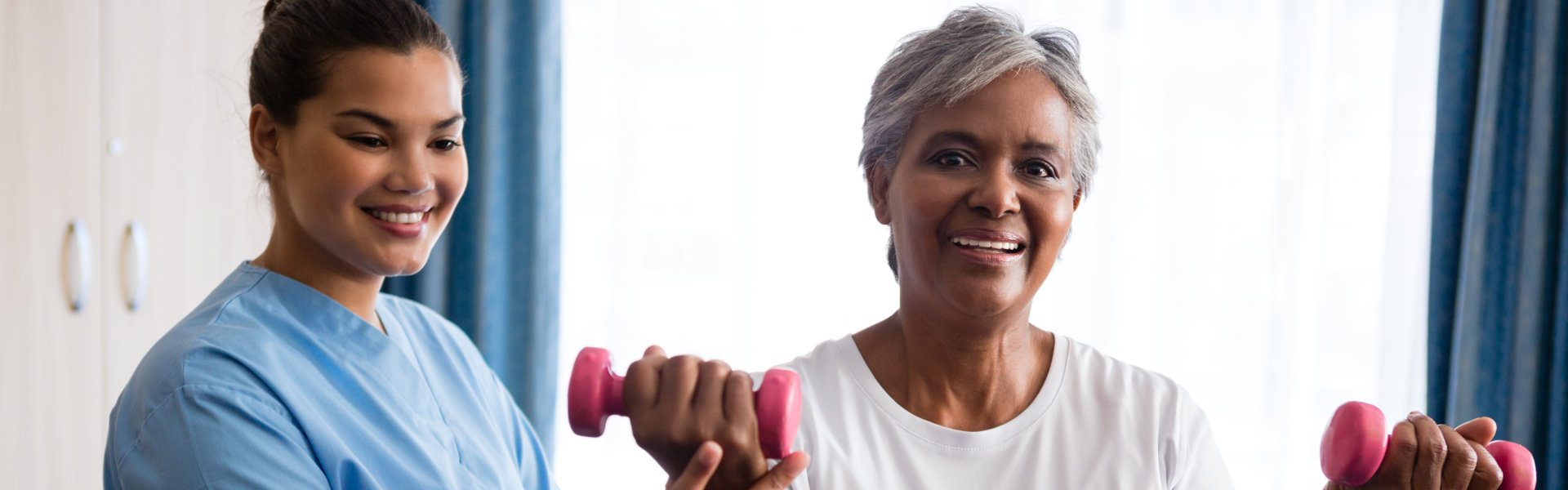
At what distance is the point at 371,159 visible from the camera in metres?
1.23

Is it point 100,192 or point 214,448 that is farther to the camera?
point 100,192

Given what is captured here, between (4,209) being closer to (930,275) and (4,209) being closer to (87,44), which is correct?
(87,44)

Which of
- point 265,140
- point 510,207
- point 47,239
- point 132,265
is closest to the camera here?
point 265,140

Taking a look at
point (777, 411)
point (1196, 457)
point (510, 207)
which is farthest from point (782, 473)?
point (510, 207)

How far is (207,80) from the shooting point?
224 centimetres

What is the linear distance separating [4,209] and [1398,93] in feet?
10.1

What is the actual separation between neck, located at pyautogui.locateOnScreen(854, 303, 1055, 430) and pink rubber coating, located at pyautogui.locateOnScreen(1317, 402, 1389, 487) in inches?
13.5

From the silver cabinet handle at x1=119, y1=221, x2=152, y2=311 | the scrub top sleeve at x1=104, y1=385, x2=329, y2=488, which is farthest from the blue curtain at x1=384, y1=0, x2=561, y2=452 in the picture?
the scrub top sleeve at x1=104, y1=385, x2=329, y2=488

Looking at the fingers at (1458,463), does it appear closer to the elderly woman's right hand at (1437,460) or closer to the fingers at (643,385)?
the elderly woman's right hand at (1437,460)

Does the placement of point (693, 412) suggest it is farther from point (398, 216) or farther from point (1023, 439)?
point (398, 216)

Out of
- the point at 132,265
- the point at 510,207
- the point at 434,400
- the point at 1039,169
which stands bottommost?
the point at 434,400

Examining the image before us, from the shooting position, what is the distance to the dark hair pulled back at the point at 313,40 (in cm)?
124

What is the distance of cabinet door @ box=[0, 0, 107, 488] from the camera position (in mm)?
1876

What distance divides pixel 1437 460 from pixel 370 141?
1.22 metres
